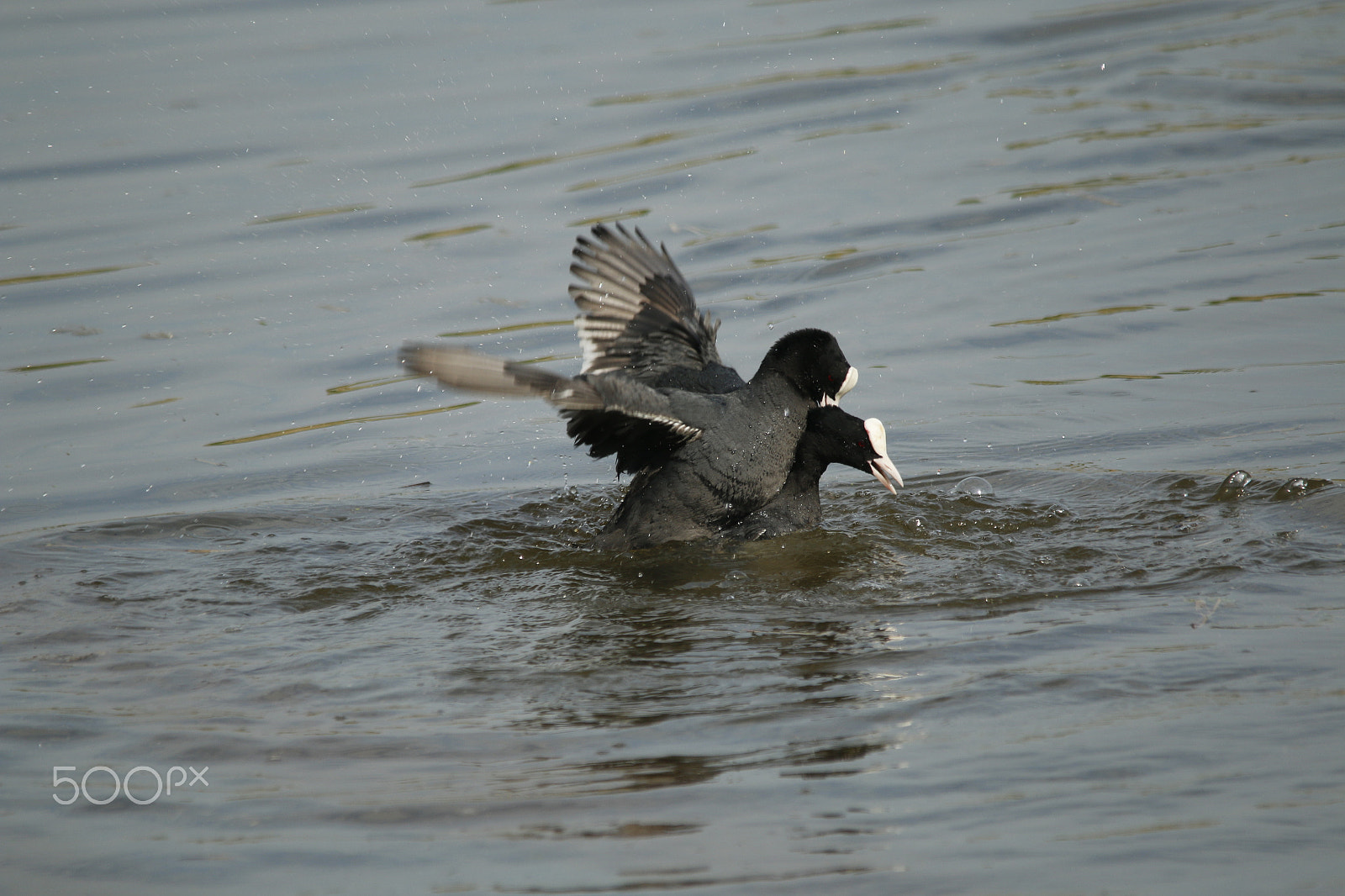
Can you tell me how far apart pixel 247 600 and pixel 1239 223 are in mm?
5759

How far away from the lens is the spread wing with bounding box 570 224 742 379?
548cm

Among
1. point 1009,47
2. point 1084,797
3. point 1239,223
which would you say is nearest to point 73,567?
point 1084,797

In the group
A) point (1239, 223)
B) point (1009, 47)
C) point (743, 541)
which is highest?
point (1009, 47)

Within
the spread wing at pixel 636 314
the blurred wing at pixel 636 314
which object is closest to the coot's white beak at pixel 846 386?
the spread wing at pixel 636 314

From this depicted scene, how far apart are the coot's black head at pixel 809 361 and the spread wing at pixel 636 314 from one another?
0.34 m

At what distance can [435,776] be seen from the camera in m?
3.11

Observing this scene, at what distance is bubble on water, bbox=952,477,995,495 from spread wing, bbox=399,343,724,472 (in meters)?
0.96

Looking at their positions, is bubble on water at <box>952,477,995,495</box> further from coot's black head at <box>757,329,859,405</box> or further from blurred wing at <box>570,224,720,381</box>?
blurred wing at <box>570,224,720,381</box>

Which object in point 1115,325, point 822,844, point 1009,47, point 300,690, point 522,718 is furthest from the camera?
point 1009,47

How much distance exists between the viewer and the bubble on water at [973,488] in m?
5.13

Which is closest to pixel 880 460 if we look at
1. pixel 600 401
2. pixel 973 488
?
pixel 973 488

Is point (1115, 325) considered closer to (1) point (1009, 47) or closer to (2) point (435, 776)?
(2) point (435, 776)

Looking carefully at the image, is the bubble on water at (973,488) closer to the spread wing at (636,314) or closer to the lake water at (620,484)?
the lake water at (620,484)

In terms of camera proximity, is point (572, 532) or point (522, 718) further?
point (572, 532)
